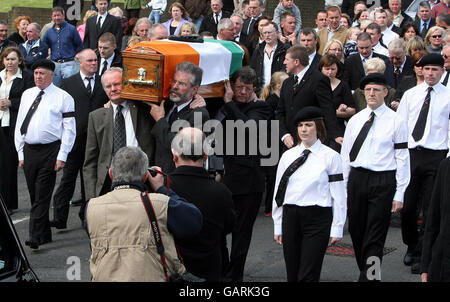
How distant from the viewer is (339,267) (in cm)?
974

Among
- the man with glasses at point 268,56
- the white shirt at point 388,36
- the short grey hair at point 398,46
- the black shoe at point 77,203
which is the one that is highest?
the short grey hair at point 398,46

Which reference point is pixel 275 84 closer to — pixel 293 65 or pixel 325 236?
pixel 293 65

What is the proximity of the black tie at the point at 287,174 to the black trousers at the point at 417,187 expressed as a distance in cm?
220

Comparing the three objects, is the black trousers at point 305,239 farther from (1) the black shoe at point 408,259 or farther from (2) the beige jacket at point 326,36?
(2) the beige jacket at point 326,36

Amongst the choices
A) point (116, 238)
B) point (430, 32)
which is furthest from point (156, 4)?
point (116, 238)

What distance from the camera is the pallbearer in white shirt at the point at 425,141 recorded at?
9.71 m

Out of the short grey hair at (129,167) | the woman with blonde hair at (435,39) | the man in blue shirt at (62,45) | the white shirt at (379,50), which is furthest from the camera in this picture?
the man in blue shirt at (62,45)

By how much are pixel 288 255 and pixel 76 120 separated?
464 centimetres

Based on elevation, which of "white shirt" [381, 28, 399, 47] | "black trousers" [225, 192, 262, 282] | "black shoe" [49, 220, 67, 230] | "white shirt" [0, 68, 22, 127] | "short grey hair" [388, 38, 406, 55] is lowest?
"black shoe" [49, 220, 67, 230]

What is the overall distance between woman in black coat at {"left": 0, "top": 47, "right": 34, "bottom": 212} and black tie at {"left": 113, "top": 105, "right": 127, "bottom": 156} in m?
3.99

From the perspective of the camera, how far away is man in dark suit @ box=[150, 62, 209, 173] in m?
8.21

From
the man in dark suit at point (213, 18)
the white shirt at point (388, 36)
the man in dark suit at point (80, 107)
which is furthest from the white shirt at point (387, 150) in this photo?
the man in dark suit at point (213, 18)

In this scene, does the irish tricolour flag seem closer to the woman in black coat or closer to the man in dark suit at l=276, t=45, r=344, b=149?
the man in dark suit at l=276, t=45, r=344, b=149

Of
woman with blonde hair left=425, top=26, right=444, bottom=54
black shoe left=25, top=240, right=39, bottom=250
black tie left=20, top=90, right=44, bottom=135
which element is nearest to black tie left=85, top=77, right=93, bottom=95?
black tie left=20, top=90, right=44, bottom=135
